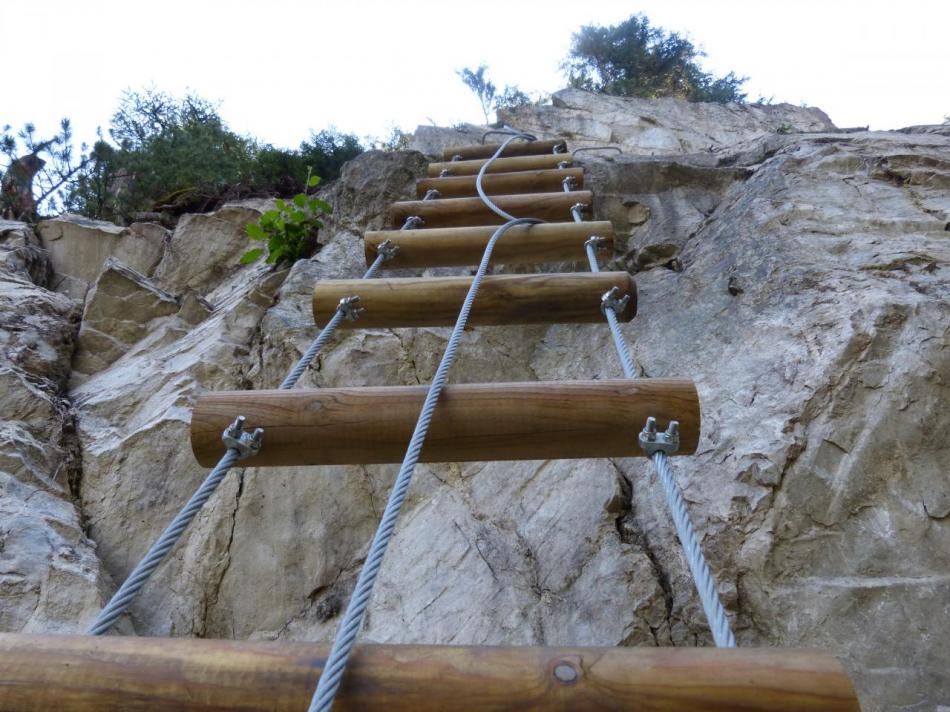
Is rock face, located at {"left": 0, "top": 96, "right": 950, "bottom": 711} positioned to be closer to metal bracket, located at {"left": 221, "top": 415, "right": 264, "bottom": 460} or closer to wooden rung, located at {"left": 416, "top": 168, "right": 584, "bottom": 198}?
wooden rung, located at {"left": 416, "top": 168, "right": 584, "bottom": 198}

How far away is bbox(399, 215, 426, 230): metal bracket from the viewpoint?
120 inches

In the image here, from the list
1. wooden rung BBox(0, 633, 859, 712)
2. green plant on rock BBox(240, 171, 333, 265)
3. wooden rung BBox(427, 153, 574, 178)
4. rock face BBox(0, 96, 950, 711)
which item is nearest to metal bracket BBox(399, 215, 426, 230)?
Answer: rock face BBox(0, 96, 950, 711)

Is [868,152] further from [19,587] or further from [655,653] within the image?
[19,587]

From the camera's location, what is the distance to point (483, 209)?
3.18 metres

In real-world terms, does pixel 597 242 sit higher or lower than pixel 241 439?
higher

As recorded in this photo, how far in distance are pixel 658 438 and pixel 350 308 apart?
1.19 metres

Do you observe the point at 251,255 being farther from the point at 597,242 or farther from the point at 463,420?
the point at 463,420

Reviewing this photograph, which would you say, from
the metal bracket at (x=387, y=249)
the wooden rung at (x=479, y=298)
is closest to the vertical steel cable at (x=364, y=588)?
the wooden rung at (x=479, y=298)

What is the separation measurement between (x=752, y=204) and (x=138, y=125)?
23.6ft

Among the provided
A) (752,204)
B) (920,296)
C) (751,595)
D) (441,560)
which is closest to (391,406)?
(441,560)

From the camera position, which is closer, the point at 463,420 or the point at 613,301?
the point at 463,420

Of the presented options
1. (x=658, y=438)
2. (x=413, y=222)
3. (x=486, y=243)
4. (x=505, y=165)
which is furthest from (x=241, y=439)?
(x=505, y=165)

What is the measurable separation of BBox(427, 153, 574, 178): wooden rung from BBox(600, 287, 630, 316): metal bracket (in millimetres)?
1944

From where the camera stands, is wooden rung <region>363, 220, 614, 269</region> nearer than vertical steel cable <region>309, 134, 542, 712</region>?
No
